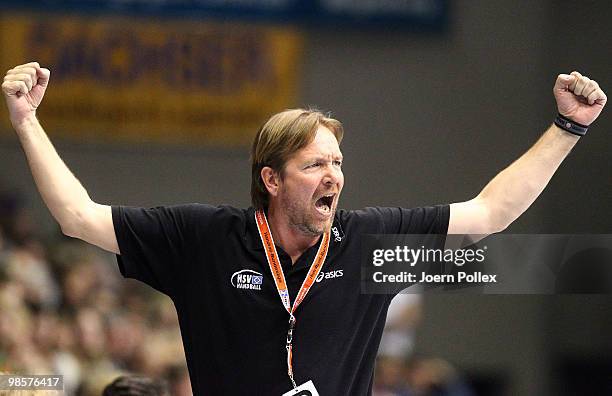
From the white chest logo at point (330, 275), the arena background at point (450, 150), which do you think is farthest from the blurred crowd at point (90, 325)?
the white chest logo at point (330, 275)

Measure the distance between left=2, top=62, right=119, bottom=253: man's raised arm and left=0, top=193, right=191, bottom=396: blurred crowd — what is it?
2.07 metres

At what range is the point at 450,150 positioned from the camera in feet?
42.6

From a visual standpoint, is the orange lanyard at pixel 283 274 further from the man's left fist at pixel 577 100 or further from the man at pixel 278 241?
the man's left fist at pixel 577 100

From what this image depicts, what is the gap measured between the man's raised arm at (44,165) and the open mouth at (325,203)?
0.71 metres

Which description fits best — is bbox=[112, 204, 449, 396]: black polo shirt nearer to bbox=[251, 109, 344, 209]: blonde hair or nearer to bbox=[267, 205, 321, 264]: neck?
bbox=[267, 205, 321, 264]: neck

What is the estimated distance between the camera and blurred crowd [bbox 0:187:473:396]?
719cm

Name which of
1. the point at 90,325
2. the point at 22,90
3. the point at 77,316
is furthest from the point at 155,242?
the point at 77,316

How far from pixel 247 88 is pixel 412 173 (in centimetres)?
220

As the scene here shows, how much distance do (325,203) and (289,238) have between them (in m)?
0.19

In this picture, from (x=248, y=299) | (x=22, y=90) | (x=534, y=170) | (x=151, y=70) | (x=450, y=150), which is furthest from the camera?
(x=450, y=150)

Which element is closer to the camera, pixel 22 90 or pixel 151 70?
pixel 22 90

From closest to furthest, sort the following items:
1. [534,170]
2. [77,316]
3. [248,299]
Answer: [248,299], [534,170], [77,316]

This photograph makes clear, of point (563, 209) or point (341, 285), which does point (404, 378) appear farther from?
point (341, 285)

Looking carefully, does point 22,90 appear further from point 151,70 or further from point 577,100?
point 151,70
